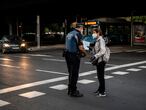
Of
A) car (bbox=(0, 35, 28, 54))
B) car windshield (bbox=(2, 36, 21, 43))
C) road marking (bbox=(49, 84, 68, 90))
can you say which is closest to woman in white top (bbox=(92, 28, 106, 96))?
road marking (bbox=(49, 84, 68, 90))

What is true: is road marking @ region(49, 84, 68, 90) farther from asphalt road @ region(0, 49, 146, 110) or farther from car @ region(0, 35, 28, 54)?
car @ region(0, 35, 28, 54)

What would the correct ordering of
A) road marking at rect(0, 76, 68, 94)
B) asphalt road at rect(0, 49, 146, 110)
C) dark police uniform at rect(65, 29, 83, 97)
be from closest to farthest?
asphalt road at rect(0, 49, 146, 110) < dark police uniform at rect(65, 29, 83, 97) < road marking at rect(0, 76, 68, 94)

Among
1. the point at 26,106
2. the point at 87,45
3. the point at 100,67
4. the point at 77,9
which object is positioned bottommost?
the point at 26,106

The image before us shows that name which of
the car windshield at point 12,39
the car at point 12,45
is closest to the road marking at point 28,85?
the car at point 12,45

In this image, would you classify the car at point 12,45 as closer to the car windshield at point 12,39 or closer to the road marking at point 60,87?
the car windshield at point 12,39

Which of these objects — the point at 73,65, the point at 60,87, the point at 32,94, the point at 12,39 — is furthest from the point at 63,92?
the point at 12,39

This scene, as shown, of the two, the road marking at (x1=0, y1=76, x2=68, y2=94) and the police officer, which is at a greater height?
the police officer

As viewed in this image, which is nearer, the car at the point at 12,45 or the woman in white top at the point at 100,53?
the woman in white top at the point at 100,53

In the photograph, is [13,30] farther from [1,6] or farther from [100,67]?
[100,67]

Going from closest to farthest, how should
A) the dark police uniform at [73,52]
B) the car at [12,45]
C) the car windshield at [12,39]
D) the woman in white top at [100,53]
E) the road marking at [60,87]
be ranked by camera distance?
the dark police uniform at [73,52] < the woman in white top at [100,53] < the road marking at [60,87] < the car at [12,45] < the car windshield at [12,39]

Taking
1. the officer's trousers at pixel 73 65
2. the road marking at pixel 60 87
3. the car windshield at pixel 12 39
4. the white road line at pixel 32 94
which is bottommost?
Result: the white road line at pixel 32 94

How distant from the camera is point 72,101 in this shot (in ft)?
24.0

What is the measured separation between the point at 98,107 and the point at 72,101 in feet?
2.60

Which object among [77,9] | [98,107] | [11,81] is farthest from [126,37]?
[98,107]
